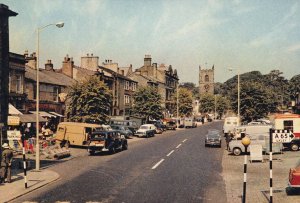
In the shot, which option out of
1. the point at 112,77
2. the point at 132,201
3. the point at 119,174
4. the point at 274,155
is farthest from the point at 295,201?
the point at 112,77

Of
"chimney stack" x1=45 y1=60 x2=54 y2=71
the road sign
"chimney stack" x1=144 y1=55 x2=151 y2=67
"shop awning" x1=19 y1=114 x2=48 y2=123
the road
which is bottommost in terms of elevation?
the road

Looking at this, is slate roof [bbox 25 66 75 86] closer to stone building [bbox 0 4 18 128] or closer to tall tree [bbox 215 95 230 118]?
stone building [bbox 0 4 18 128]

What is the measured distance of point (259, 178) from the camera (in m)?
20.8

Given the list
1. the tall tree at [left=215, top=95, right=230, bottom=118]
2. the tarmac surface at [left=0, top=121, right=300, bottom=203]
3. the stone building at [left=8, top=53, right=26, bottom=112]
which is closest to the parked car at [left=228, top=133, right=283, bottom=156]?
the tarmac surface at [left=0, top=121, right=300, bottom=203]

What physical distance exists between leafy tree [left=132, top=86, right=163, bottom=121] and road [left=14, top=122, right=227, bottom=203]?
3881cm

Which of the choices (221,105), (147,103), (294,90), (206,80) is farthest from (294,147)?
(206,80)

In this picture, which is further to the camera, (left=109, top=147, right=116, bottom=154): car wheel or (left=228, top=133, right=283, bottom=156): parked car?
(left=109, top=147, right=116, bottom=154): car wheel

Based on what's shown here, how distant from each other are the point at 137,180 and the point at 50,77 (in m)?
38.2

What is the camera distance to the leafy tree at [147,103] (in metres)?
70.0

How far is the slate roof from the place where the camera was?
4964 centimetres

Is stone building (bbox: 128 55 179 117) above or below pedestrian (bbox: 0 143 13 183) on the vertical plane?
above

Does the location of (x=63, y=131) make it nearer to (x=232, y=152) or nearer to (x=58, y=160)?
(x=58, y=160)

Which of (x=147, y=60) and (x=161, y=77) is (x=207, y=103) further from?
(x=147, y=60)

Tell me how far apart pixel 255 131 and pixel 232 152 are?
6788 millimetres
